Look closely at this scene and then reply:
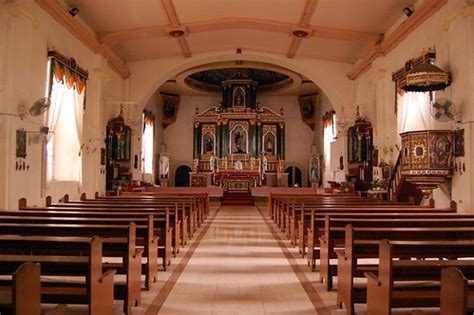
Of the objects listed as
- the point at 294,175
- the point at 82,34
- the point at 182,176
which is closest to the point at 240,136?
the point at 294,175

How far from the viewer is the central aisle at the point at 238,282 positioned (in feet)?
14.3

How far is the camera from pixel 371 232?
457 cm

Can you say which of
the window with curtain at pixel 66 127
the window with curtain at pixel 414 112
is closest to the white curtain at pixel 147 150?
the window with curtain at pixel 66 127

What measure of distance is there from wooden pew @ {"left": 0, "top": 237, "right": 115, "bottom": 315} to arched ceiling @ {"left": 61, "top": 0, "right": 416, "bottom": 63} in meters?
8.73

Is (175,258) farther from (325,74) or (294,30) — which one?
(325,74)

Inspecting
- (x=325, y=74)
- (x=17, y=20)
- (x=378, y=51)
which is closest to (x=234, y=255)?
(x=17, y=20)

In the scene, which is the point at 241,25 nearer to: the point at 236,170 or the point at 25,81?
the point at 25,81

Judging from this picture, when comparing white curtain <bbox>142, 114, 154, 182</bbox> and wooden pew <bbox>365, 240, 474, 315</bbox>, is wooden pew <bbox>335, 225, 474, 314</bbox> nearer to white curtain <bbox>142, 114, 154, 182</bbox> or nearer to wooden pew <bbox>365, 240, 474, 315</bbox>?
wooden pew <bbox>365, 240, 474, 315</bbox>

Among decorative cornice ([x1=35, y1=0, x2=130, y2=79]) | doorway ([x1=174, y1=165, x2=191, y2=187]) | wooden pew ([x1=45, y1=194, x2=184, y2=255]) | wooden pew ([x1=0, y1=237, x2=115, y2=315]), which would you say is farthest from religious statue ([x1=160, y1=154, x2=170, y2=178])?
wooden pew ([x1=0, y1=237, x2=115, y2=315])

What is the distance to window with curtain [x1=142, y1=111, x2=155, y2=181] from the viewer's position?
66.3 ft

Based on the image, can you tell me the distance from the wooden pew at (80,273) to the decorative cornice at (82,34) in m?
7.30

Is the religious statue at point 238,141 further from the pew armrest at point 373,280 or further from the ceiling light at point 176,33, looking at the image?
the pew armrest at point 373,280

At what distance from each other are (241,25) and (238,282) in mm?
9439

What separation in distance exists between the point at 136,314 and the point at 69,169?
27.2 ft
